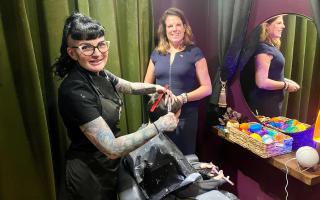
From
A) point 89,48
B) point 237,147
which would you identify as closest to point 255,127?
point 237,147

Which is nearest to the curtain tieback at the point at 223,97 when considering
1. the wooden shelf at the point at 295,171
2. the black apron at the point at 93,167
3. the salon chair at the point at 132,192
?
the wooden shelf at the point at 295,171

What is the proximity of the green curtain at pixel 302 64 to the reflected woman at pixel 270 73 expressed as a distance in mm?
34

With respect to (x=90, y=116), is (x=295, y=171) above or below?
below

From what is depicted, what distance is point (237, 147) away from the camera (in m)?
2.20

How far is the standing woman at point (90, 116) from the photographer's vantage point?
1318 mm

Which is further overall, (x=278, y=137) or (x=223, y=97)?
(x=223, y=97)

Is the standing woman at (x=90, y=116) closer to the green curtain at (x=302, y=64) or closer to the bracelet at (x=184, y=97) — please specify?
the bracelet at (x=184, y=97)

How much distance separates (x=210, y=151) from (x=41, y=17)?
4.70 ft

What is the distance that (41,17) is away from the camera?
60.9 inches

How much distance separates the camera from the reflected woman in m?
1.74

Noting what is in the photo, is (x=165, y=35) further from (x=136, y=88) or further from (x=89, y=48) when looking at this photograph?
(x=89, y=48)

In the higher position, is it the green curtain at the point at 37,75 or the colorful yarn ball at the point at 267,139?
the green curtain at the point at 37,75

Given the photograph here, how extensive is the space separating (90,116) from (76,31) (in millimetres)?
370

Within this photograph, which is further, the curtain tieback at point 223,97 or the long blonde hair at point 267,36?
the curtain tieback at point 223,97
